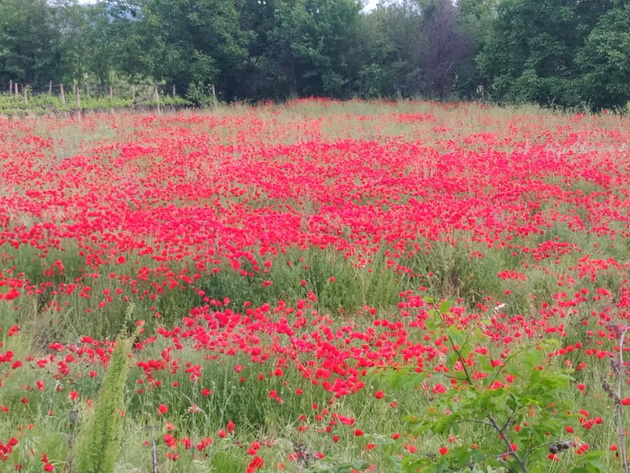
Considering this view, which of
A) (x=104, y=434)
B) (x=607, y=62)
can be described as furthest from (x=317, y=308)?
(x=607, y=62)

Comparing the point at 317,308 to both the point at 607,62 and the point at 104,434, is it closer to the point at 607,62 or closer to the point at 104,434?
the point at 104,434

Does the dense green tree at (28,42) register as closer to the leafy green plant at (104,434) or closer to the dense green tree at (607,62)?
the dense green tree at (607,62)

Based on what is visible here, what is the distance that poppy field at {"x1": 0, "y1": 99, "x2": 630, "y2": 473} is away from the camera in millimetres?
2406

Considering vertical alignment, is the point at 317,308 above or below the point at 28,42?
below

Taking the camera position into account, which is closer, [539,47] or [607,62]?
[607,62]

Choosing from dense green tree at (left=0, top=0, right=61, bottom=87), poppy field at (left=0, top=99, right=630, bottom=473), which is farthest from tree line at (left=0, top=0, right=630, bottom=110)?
poppy field at (left=0, top=99, right=630, bottom=473)

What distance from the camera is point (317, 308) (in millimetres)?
5680

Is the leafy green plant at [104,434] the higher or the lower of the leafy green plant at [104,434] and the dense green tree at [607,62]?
the lower

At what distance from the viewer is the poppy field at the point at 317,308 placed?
2.41 metres

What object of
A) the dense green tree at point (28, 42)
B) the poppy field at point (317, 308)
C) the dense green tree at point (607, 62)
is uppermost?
the dense green tree at point (28, 42)

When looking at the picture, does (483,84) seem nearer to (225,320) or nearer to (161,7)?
(161,7)

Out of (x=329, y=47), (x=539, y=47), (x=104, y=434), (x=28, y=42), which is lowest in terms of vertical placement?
(x=104, y=434)

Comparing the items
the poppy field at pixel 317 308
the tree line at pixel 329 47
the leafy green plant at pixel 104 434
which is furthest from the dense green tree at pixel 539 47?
the leafy green plant at pixel 104 434

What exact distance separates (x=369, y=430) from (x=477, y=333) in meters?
1.45
